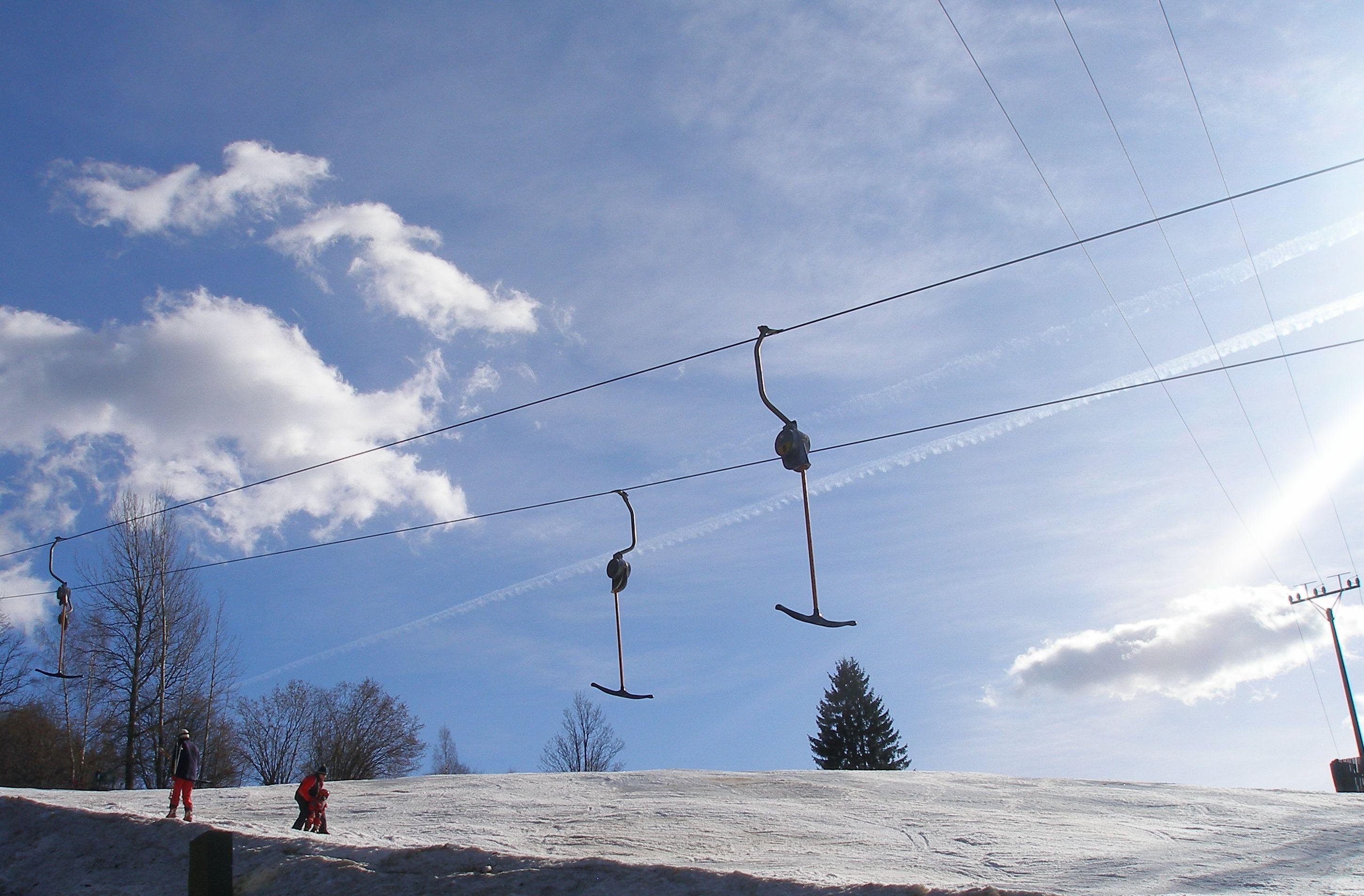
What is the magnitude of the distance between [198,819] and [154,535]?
31773 millimetres

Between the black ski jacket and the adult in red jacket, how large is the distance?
1.61 meters

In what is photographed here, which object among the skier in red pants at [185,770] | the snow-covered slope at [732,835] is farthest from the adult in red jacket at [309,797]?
the skier in red pants at [185,770]

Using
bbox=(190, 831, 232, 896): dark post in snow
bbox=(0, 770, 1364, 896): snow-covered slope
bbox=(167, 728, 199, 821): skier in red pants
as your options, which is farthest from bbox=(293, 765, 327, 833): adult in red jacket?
bbox=(190, 831, 232, 896): dark post in snow

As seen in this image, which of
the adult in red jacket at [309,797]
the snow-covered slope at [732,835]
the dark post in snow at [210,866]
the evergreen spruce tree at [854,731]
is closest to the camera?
the dark post in snow at [210,866]

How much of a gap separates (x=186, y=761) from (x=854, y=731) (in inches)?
1803

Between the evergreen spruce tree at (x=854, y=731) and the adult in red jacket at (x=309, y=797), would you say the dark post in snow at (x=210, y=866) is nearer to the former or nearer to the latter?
the adult in red jacket at (x=309, y=797)

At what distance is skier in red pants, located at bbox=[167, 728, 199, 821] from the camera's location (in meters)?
15.1

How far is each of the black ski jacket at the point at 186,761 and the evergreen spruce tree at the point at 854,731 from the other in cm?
4422

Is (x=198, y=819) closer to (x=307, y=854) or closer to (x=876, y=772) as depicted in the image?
(x=307, y=854)

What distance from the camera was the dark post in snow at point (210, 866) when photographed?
8492 mm

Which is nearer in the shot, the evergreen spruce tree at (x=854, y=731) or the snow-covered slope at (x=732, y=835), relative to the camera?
the snow-covered slope at (x=732, y=835)

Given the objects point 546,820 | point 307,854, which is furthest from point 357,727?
point 307,854

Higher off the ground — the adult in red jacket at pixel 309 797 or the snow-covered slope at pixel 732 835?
the adult in red jacket at pixel 309 797

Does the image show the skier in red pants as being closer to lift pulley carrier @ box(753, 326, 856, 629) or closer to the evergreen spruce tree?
lift pulley carrier @ box(753, 326, 856, 629)
